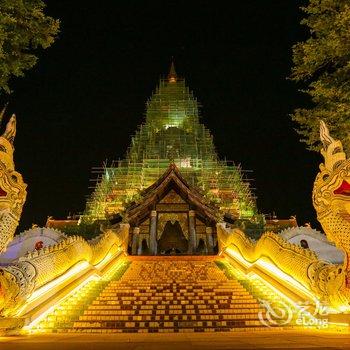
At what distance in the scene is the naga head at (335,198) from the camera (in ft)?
15.7

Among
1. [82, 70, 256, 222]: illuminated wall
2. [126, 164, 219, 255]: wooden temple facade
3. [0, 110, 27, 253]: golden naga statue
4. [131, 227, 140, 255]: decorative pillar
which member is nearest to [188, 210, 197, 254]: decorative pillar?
[126, 164, 219, 255]: wooden temple facade

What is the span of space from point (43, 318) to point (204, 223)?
14921 mm

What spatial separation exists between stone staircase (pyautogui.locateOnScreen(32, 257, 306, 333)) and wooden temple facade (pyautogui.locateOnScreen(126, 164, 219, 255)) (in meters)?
9.21

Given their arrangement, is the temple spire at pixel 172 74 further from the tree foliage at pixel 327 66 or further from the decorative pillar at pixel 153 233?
the tree foliage at pixel 327 66

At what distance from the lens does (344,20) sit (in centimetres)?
732

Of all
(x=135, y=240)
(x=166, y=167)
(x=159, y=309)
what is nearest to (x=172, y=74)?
(x=166, y=167)

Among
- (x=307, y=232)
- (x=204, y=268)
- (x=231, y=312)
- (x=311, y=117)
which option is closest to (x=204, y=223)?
(x=307, y=232)

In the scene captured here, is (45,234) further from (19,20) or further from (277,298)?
(277,298)

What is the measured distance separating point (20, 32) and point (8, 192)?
4233 mm

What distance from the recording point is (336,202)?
4840 mm

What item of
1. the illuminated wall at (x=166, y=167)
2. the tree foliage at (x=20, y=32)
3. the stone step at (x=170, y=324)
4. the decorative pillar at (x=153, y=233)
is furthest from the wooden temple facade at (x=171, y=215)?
the stone step at (x=170, y=324)

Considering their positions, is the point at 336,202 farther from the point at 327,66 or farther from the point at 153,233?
the point at 153,233

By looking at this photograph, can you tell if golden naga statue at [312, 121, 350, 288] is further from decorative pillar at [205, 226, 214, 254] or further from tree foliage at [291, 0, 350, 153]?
decorative pillar at [205, 226, 214, 254]

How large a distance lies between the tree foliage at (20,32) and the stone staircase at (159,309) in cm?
471
